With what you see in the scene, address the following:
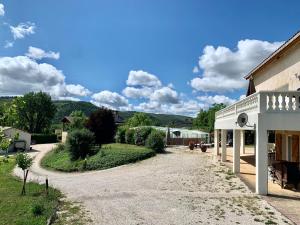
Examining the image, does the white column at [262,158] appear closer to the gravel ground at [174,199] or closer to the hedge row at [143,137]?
the gravel ground at [174,199]

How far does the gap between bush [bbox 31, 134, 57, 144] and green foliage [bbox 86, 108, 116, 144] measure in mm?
33881

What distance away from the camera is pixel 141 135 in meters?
37.8

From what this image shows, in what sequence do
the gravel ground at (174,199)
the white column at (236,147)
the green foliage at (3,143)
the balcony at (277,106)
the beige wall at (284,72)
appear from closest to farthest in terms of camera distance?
1. the green foliage at (3,143)
2. the gravel ground at (174,199)
3. the balcony at (277,106)
4. the beige wall at (284,72)
5. the white column at (236,147)

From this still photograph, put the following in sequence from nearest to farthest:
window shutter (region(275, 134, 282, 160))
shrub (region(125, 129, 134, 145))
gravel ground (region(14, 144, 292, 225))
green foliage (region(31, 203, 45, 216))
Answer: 1. gravel ground (region(14, 144, 292, 225))
2. green foliage (region(31, 203, 45, 216))
3. window shutter (region(275, 134, 282, 160))
4. shrub (region(125, 129, 134, 145))

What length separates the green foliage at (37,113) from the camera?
9025cm

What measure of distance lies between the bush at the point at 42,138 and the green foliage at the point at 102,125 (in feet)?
111

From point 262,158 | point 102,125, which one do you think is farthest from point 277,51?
point 102,125

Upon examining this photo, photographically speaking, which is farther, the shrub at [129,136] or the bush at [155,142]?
the shrub at [129,136]

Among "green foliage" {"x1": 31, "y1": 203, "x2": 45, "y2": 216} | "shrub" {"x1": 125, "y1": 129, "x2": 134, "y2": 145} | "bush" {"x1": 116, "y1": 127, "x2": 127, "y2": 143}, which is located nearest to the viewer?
"green foliage" {"x1": 31, "y1": 203, "x2": 45, "y2": 216}

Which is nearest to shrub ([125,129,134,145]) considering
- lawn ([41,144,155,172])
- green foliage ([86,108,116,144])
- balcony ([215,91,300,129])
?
green foliage ([86,108,116,144])

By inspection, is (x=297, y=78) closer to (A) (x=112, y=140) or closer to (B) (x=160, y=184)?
(B) (x=160, y=184)

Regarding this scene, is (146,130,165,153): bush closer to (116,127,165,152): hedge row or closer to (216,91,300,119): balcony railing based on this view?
(116,127,165,152): hedge row

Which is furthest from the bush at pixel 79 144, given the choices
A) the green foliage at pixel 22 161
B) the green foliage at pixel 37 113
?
the green foliage at pixel 37 113

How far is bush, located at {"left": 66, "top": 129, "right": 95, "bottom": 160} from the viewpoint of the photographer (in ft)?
109
